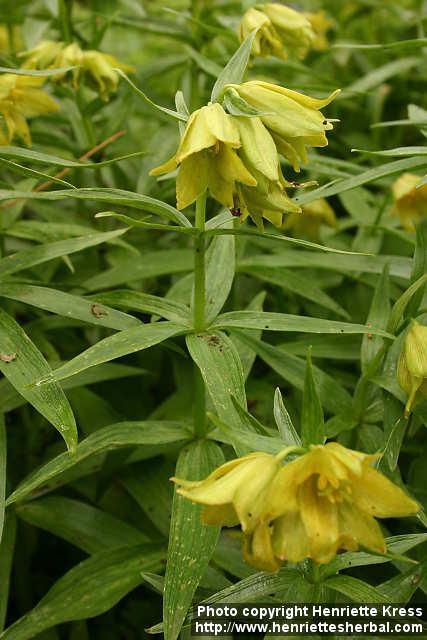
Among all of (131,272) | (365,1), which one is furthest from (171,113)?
(365,1)

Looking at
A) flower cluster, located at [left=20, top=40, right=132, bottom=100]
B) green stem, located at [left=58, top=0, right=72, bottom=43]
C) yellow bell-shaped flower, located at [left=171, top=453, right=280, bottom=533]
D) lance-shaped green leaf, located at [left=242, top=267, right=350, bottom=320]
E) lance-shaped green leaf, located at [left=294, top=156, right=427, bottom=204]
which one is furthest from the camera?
green stem, located at [left=58, top=0, right=72, bottom=43]

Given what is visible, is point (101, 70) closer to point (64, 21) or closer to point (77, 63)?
point (77, 63)

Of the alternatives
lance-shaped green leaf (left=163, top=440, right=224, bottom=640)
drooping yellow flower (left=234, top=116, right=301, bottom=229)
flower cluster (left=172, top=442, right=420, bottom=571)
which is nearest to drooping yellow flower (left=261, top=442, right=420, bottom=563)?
flower cluster (left=172, top=442, right=420, bottom=571)

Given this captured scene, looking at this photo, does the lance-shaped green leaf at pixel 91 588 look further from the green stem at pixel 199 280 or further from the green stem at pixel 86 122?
the green stem at pixel 86 122

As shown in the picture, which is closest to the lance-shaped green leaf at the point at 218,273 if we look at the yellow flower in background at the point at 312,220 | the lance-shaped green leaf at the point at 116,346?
the lance-shaped green leaf at the point at 116,346

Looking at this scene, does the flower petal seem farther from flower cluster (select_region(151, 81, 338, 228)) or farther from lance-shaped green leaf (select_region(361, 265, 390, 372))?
lance-shaped green leaf (select_region(361, 265, 390, 372))

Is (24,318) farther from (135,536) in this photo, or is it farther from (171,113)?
(171,113)
